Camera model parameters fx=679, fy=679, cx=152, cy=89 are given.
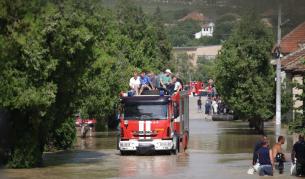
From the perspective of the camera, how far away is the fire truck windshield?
99.6 feet

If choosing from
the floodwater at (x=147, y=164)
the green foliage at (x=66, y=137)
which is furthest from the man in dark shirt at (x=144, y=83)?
the green foliage at (x=66, y=137)

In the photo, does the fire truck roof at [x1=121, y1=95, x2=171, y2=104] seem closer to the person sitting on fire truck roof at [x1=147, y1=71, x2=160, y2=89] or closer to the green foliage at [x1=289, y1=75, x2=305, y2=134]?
the person sitting on fire truck roof at [x1=147, y1=71, x2=160, y2=89]

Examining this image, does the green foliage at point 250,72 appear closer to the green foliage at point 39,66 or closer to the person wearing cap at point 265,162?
the green foliage at point 39,66

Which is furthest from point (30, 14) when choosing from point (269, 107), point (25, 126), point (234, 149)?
point (269, 107)

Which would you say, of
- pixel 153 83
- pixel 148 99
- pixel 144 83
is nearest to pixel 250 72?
pixel 153 83

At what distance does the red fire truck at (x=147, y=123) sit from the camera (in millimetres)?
30250

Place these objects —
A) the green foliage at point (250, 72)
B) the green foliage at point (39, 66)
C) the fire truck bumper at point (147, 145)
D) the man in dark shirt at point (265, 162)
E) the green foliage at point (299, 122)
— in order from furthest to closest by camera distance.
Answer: the green foliage at point (250, 72) < the fire truck bumper at point (147, 145) < the green foliage at point (39, 66) < the man in dark shirt at point (265, 162) < the green foliage at point (299, 122)

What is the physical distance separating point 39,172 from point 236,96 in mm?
27171

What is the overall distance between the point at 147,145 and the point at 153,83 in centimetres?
334

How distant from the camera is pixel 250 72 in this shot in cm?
4709

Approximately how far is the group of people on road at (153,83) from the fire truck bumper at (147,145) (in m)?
2.31

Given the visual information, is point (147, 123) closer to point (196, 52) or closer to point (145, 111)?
point (145, 111)

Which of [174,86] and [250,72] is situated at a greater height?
[250,72]

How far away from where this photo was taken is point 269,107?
46438mm
